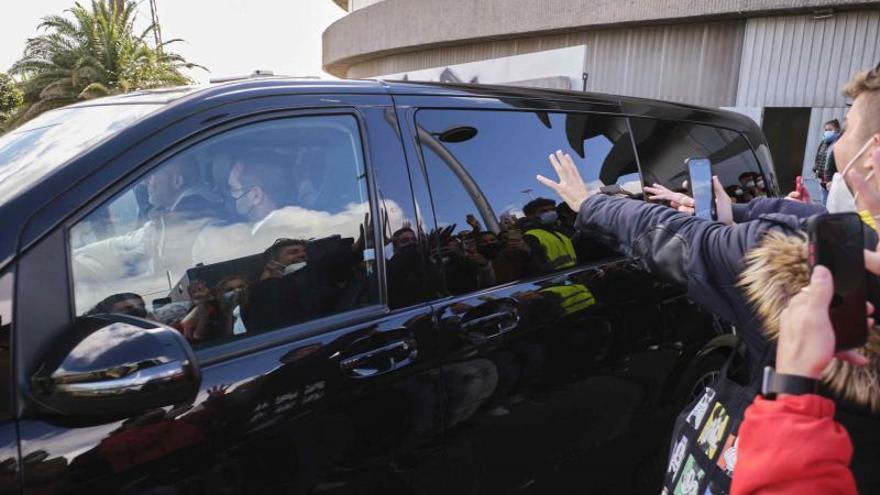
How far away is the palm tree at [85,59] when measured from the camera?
22891 millimetres

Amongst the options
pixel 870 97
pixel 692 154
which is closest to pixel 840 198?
pixel 870 97

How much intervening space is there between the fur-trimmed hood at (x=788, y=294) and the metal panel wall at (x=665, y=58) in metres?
12.7

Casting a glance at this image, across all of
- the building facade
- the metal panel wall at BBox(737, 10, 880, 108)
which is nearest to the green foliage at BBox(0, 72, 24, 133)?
the building facade

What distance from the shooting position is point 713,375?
2965 mm

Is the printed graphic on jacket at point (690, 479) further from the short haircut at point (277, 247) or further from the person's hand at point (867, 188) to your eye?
the short haircut at point (277, 247)

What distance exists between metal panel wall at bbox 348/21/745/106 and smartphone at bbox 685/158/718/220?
12.0m

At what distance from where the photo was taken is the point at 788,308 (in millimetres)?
1056

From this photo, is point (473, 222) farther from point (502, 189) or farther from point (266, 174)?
point (266, 174)

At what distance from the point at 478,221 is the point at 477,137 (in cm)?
32

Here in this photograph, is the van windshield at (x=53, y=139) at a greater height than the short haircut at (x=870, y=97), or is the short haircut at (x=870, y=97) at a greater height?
the short haircut at (x=870, y=97)

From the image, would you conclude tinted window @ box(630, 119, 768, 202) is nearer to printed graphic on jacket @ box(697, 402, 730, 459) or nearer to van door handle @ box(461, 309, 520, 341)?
van door handle @ box(461, 309, 520, 341)

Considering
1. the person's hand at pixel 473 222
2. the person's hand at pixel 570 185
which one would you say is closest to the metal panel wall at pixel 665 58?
the person's hand at pixel 473 222

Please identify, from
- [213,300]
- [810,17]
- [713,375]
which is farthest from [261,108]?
[810,17]

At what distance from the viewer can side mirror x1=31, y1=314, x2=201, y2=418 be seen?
1134 millimetres
